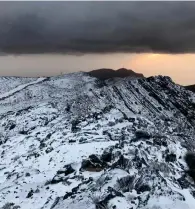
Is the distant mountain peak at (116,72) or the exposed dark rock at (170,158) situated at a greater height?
the distant mountain peak at (116,72)

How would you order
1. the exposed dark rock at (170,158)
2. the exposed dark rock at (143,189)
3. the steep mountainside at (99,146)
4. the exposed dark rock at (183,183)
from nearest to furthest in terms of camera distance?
the steep mountainside at (99,146), the exposed dark rock at (143,189), the exposed dark rock at (183,183), the exposed dark rock at (170,158)

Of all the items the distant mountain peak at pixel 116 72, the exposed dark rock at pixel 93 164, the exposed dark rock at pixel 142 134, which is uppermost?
the distant mountain peak at pixel 116 72

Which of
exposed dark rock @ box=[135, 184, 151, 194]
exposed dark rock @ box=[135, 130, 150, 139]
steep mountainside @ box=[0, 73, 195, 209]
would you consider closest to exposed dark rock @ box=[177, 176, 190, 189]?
steep mountainside @ box=[0, 73, 195, 209]

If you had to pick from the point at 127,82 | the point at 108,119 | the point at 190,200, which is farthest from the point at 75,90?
the point at 190,200

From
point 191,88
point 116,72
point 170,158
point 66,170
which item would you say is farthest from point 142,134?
point 116,72

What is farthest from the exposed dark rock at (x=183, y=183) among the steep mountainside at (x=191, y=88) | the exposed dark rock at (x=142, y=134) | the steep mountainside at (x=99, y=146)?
the steep mountainside at (x=191, y=88)

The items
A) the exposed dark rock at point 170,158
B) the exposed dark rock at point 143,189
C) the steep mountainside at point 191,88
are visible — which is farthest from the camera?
the steep mountainside at point 191,88

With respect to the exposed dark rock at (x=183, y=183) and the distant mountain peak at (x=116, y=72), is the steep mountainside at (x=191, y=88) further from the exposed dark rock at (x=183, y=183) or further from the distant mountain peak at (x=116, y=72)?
the exposed dark rock at (x=183, y=183)

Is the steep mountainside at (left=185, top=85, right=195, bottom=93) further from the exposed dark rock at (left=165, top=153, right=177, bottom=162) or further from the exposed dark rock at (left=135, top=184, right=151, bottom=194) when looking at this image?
the exposed dark rock at (left=135, top=184, right=151, bottom=194)

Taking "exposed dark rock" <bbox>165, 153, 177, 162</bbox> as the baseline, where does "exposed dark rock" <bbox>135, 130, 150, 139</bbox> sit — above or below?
above
